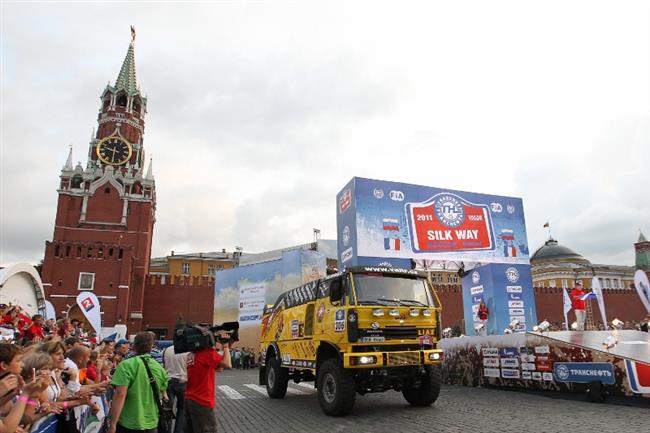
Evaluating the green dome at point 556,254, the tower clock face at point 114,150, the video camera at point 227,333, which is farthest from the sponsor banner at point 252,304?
the green dome at point 556,254

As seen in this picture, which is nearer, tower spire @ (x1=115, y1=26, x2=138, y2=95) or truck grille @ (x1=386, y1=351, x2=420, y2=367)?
truck grille @ (x1=386, y1=351, x2=420, y2=367)

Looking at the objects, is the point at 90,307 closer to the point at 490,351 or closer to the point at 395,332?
the point at 395,332

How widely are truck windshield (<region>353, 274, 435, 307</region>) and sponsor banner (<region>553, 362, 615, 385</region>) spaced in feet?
13.6

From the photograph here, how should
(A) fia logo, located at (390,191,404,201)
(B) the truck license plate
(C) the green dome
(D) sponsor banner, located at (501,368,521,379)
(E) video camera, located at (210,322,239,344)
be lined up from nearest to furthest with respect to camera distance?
(E) video camera, located at (210,322,239,344) < (B) the truck license plate < (D) sponsor banner, located at (501,368,521,379) < (A) fia logo, located at (390,191,404,201) < (C) the green dome

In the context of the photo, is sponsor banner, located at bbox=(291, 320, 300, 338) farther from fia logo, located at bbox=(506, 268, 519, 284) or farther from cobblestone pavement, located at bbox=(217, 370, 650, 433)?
fia logo, located at bbox=(506, 268, 519, 284)

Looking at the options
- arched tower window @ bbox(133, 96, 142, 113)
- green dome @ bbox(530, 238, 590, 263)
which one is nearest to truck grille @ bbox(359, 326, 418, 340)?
arched tower window @ bbox(133, 96, 142, 113)

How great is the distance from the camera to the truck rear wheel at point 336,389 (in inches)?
340

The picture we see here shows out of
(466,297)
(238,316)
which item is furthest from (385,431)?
(238,316)

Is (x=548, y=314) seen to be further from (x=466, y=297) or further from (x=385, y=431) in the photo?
(x=385, y=431)

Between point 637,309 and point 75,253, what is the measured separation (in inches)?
2439

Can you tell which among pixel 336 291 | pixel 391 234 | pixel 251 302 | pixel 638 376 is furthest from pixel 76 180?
pixel 638 376

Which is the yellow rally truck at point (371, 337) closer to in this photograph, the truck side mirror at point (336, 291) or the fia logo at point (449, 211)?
the truck side mirror at point (336, 291)

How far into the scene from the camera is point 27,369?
3.66 meters

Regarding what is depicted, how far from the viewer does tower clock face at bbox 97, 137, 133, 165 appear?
167 ft
